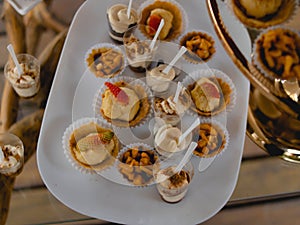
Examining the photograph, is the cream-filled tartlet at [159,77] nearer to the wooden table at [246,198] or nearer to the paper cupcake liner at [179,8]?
the paper cupcake liner at [179,8]

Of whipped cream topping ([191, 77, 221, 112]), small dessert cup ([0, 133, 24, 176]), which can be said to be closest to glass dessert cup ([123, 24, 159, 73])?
whipped cream topping ([191, 77, 221, 112])

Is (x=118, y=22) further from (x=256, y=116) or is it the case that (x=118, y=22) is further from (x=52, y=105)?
(x=256, y=116)

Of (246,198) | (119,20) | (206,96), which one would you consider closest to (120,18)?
(119,20)

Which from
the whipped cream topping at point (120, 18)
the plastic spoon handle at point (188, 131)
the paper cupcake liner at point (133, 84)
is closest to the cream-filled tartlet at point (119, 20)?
the whipped cream topping at point (120, 18)

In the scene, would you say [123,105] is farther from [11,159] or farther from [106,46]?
[11,159]

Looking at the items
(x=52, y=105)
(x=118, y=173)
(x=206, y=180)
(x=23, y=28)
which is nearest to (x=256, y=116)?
(x=206, y=180)
